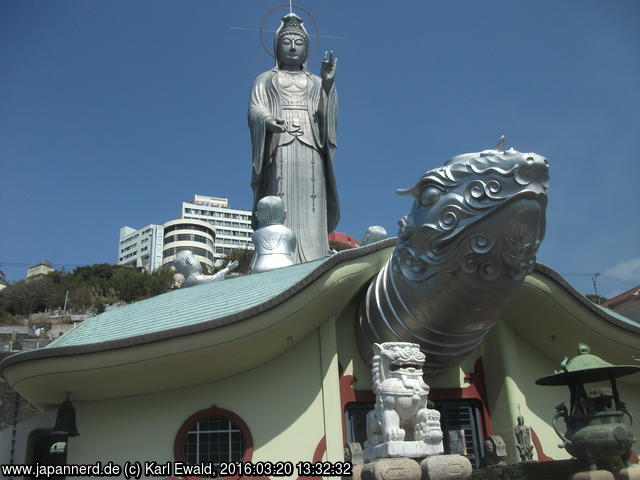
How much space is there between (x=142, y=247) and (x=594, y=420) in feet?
248

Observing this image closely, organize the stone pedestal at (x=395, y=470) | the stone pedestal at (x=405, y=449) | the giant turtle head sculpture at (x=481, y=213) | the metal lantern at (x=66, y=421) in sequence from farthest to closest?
the metal lantern at (x=66, y=421) < the giant turtle head sculpture at (x=481, y=213) < the stone pedestal at (x=405, y=449) < the stone pedestal at (x=395, y=470)

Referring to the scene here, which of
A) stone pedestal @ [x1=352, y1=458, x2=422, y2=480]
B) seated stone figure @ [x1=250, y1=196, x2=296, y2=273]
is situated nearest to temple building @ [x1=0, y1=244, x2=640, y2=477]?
seated stone figure @ [x1=250, y1=196, x2=296, y2=273]

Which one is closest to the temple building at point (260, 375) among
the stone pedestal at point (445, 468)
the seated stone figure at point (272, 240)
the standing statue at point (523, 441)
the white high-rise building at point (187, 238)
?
the standing statue at point (523, 441)

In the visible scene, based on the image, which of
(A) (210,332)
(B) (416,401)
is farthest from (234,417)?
(B) (416,401)

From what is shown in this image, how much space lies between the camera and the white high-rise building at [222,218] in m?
81.2

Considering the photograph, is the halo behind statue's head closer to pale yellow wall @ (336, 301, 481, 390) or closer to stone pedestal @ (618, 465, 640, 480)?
pale yellow wall @ (336, 301, 481, 390)

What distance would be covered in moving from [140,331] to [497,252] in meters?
4.87

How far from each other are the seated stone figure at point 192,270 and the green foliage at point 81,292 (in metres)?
33.1

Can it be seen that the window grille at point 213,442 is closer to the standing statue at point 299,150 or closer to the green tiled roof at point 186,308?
the green tiled roof at point 186,308

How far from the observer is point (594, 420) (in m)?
6.34

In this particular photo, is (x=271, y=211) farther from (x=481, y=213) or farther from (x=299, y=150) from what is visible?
(x=481, y=213)

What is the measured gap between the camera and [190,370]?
8430mm

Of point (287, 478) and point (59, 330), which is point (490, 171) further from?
point (59, 330)

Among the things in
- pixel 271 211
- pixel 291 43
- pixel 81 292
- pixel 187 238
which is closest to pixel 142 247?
pixel 187 238
